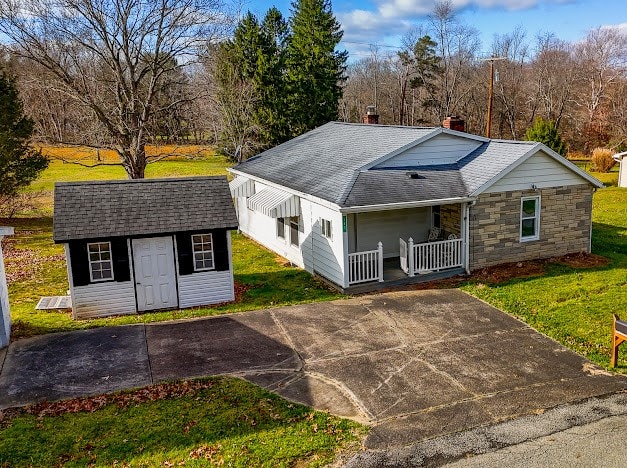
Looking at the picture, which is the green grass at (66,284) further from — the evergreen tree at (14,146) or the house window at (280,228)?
the evergreen tree at (14,146)

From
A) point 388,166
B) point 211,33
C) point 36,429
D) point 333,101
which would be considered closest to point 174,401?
point 36,429

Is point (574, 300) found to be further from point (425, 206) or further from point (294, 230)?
point (294, 230)

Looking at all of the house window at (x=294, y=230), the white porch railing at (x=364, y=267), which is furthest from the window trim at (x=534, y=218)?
the house window at (x=294, y=230)

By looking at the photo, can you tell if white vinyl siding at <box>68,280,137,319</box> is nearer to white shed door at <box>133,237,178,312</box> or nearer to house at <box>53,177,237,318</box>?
house at <box>53,177,237,318</box>

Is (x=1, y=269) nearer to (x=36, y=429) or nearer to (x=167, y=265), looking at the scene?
(x=167, y=265)

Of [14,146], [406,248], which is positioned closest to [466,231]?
[406,248]

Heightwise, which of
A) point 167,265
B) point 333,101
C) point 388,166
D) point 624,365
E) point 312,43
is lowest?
point 624,365

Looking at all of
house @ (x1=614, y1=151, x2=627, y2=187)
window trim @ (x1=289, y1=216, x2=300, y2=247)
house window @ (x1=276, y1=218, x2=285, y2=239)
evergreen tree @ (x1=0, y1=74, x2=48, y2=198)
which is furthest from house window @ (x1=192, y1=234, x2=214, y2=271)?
house @ (x1=614, y1=151, x2=627, y2=187)

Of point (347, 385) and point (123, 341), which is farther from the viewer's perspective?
point (123, 341)
